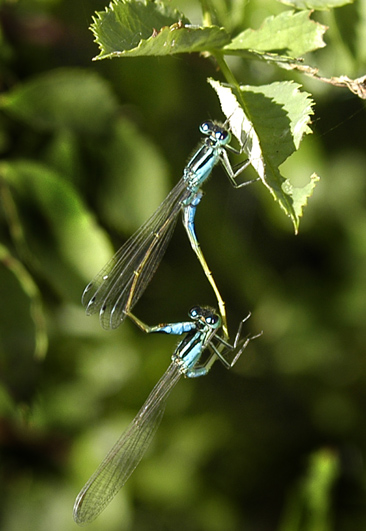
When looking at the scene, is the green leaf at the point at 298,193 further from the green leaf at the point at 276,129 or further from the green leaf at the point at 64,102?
the green leaf at the point at 64,102

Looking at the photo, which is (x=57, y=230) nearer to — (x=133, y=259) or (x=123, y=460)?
(x=133, y=259)

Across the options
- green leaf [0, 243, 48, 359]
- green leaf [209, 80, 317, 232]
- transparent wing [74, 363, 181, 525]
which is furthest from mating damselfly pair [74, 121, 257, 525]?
green leaf [209, 80, 317, 232]

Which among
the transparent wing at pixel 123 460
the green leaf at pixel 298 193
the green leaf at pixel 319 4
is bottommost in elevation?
the transparent wing at pixel 123 460

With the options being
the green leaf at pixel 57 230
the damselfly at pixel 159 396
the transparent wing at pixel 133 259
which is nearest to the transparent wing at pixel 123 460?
the damselfly at pixel 159 396

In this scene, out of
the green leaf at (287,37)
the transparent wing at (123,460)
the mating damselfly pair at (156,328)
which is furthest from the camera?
the transparent wing at (123,460)

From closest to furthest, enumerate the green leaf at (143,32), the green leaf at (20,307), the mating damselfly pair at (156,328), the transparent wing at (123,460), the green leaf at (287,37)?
the green leaf at (143,32) < the green leaf at (287,37) < the green leaf at (20,307) < the mating damselfly pair at (156,328) < the transparent wing at (123,460)

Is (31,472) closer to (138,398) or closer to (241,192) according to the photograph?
(138,398)

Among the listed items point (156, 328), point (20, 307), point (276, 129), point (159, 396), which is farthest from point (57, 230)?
point (276, 129)

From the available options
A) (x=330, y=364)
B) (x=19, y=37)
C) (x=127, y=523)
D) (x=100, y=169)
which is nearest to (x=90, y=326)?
(x=100, y=169)
